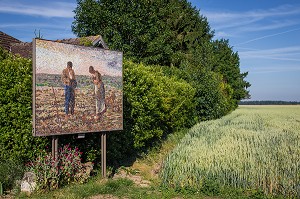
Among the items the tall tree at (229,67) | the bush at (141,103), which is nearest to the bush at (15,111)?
the bush at (141,103)

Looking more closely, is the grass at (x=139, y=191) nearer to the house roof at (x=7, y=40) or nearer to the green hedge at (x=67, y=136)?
the green hedge at (x=67, y=136)

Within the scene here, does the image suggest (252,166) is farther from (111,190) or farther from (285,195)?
(111,190)

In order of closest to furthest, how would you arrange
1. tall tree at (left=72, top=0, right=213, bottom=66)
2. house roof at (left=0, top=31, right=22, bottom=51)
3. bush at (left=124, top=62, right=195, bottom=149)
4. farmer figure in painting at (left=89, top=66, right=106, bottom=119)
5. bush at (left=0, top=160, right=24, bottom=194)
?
bush at (left=0, top=160, right=24, bottom=194) → farmer figure in painting at (left=89, top=66, right=106, bottom=119) → bush at (left=124, top=62, right=195, bottom=149) → house roof at (left=0, top=31, right=22, bottom=51) → tall tree at (left=72, top=0, right=213, bottom=66)

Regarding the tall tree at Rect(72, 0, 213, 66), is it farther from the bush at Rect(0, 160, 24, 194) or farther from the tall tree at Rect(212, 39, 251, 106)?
the tall tree at Rect(212, 39, 251, 106)

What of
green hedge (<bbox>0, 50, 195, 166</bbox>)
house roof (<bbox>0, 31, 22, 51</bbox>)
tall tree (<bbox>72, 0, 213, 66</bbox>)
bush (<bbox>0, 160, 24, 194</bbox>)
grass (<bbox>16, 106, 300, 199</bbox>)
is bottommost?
grass (<bbox>16, 106, 300, 199</bbox>)

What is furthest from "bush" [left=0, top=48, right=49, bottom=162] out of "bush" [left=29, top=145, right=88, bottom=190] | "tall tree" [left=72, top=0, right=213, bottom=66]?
"tall tree" [left=72, top=0, right=213, bottom=66]

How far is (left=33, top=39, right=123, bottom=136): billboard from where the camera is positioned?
6.34 m

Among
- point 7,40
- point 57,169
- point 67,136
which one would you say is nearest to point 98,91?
point 67,136

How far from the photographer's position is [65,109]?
22.1 ft

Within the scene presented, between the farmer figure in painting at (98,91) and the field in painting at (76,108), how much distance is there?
0.11m

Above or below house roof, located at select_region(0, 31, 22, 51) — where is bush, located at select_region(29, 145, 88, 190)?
below

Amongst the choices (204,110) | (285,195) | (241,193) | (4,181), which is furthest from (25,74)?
(204,110)

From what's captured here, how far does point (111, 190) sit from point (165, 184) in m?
1.25

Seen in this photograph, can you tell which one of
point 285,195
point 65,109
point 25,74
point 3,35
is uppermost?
point 3,35
